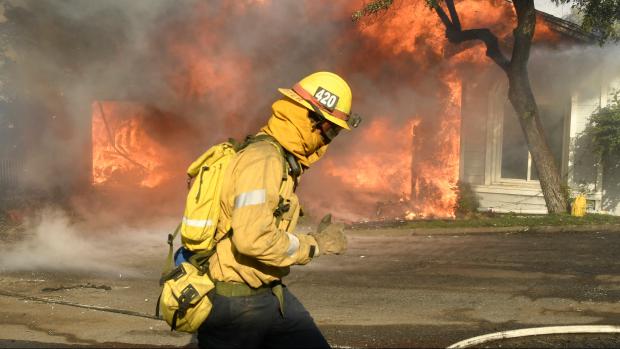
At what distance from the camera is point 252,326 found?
2.96m

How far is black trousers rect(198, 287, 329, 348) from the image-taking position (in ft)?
9.64

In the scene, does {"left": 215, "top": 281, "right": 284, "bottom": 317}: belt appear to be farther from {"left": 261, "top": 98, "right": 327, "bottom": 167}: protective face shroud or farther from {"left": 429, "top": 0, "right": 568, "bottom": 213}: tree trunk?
{"left": 429, "top": 0, "right": 568, "bottom": 213}: tree trunk

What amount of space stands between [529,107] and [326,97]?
9590 millimetres


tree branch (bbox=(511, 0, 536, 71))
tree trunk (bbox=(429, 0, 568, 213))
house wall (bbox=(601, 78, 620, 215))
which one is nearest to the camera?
tree branch (bbox=(511, 0, 536, 71))

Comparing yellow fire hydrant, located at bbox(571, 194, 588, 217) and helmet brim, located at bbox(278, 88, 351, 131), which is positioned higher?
helmet brim, located at bbox(278, 88, 351, 131)

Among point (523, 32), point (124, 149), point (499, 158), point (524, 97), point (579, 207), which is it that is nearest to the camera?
point (523, 32)

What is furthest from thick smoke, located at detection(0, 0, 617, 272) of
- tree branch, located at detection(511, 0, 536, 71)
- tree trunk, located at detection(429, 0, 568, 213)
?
tree branch, located at detection(511, 0, 536, 71)

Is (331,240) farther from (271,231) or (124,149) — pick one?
(124,149)

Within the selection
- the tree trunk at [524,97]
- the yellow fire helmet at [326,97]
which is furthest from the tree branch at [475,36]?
the yellow fire helmet at [326,97]

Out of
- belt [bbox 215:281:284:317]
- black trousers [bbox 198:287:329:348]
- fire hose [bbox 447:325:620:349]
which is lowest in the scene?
fire hose [bbox 447:325:620:349]

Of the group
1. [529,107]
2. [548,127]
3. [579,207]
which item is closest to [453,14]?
[529,107]

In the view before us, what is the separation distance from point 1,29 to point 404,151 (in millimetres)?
8809

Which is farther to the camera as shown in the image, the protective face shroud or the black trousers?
the protective face shroud

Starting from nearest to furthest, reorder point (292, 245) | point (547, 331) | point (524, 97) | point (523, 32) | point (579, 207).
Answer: point (292, 245), point (547, 331), point (523, 32), point (579, 207), point (524, 97)
